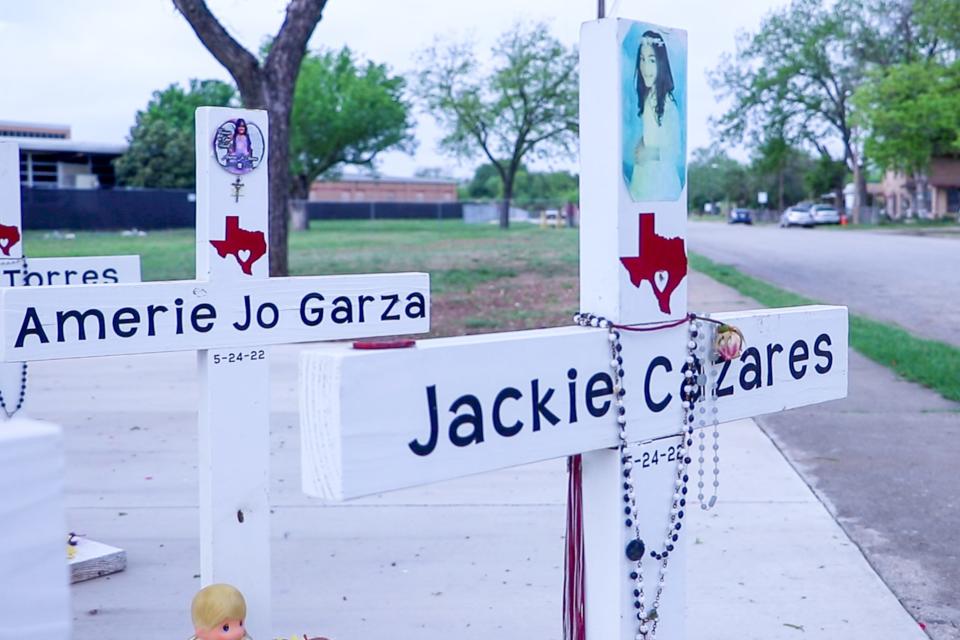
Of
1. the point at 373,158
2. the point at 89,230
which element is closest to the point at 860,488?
the point at 89,230

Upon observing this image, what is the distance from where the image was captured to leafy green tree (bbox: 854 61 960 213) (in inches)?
2014

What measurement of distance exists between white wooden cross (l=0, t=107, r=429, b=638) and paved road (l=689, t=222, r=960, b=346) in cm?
1014

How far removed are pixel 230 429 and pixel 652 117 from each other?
6.16ft

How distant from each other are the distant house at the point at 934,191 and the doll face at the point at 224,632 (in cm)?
6297

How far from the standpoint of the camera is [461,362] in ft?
6.13

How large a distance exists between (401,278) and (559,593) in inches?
61.2

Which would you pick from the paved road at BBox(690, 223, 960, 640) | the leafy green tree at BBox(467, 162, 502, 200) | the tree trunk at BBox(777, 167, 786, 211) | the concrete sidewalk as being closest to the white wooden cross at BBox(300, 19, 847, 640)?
the concrete sidewalk

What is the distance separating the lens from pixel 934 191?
6869 centimetres

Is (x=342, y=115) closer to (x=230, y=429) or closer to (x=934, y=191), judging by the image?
(x=934, y=191)

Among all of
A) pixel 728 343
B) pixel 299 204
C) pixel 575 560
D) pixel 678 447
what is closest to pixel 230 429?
pixel 575 560

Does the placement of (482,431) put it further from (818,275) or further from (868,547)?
(818,275)

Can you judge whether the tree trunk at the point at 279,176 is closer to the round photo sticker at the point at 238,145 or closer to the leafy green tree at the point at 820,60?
the round photo sticker at the point at 238,145

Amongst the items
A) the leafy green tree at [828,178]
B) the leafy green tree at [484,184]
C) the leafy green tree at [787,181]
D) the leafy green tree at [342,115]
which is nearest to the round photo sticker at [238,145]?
the leafy green tree at [342,115]

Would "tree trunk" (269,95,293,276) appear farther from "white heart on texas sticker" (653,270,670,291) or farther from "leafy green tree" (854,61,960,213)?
"leafy green tree" (854,61,960,213)
